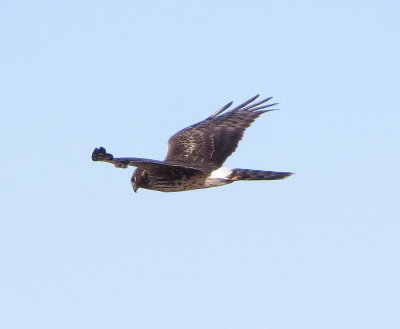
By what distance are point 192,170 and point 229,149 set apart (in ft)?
5.55

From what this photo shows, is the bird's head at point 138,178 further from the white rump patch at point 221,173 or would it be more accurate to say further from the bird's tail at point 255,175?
the bird's tail at point 255,175

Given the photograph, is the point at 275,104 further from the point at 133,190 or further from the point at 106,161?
the point at 106,161

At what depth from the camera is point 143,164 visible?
622 inches

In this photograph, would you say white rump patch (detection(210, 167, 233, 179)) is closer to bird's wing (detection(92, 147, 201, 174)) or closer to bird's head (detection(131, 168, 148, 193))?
bird's wing (detection(92, 147, 201, 174))

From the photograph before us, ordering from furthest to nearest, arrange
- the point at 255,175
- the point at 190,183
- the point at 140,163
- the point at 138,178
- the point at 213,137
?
the point at 213,137
the point at 138,178
the point at 190,183
the point at 255,175
the point at 140,163

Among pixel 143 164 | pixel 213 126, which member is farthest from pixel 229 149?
pixel 143 164

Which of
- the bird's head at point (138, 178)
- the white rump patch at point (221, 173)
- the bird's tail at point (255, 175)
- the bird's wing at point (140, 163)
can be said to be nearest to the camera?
the bird's wing at point (140, 163)

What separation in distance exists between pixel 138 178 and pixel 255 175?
6.48ft

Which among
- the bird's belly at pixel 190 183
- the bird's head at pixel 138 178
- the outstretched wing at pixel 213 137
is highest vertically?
the outstretched wing at pixel 213 137

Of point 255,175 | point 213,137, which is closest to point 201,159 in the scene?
point 213,137

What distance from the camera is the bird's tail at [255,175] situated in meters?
16.3

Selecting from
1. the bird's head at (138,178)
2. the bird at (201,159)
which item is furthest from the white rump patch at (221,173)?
the bird's head at (138,178)

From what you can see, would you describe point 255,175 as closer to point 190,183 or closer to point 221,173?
point 221,173

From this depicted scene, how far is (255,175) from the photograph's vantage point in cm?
1639
